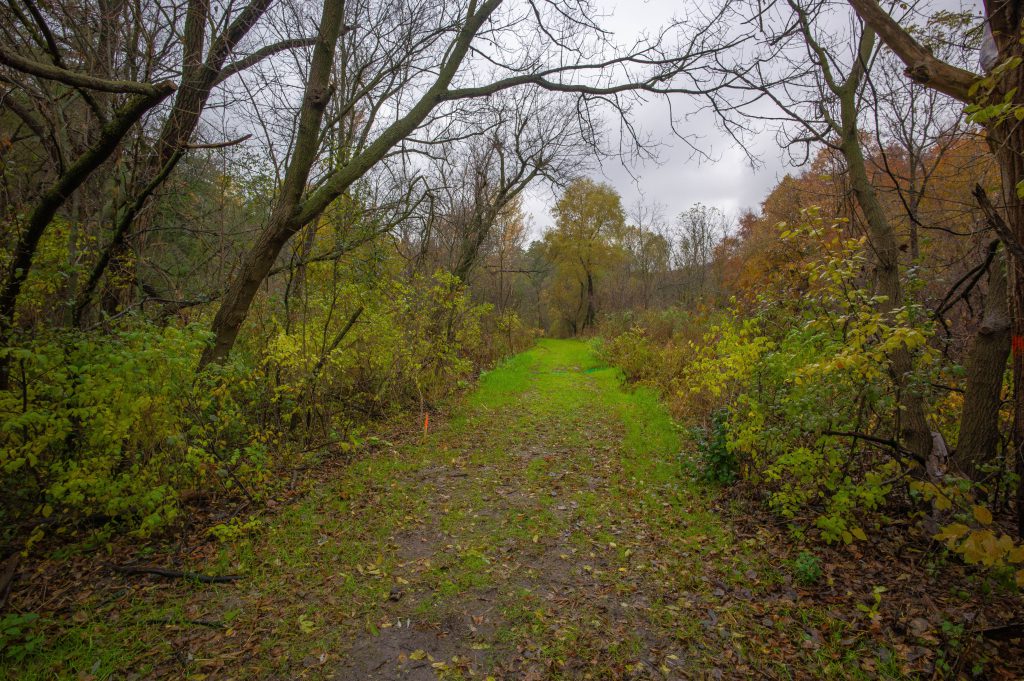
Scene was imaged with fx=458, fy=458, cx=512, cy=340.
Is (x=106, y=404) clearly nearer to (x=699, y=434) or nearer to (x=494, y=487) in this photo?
(x=494, y=487)

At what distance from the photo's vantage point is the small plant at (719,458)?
5066 millimetres

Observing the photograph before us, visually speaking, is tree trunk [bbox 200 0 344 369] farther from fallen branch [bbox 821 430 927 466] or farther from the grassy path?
fallen branch [bbox 821 430 927 466]

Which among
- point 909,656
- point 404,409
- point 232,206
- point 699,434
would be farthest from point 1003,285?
point 232,206

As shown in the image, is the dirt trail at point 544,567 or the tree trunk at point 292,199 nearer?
the dirt trail at point 544,567

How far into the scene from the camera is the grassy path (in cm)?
274

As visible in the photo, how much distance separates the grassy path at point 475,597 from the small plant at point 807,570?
139 millimetres

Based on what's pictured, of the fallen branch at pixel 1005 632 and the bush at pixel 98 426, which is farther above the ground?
the bush at pixel 98 426

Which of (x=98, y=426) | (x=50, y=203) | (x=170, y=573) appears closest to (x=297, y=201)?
(x=50, y=203)

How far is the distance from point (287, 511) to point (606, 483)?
11.6 feet

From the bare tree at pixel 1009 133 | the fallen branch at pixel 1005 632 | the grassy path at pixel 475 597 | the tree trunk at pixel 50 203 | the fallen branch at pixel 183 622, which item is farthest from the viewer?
the tree trunk at pixel 50 203

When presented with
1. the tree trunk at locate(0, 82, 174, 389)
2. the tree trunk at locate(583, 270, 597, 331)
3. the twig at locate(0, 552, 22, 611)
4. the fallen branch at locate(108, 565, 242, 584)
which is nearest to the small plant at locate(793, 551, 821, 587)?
the fallen branch at locate(108, 565, 242, 584)

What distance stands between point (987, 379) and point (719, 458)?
7.83 ft

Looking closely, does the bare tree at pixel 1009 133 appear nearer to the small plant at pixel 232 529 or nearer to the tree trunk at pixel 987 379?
the tree trunk at pixel 987 379

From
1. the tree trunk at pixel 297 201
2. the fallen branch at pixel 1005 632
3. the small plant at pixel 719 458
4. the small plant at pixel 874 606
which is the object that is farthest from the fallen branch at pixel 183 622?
the small plant at pixel 719 458
